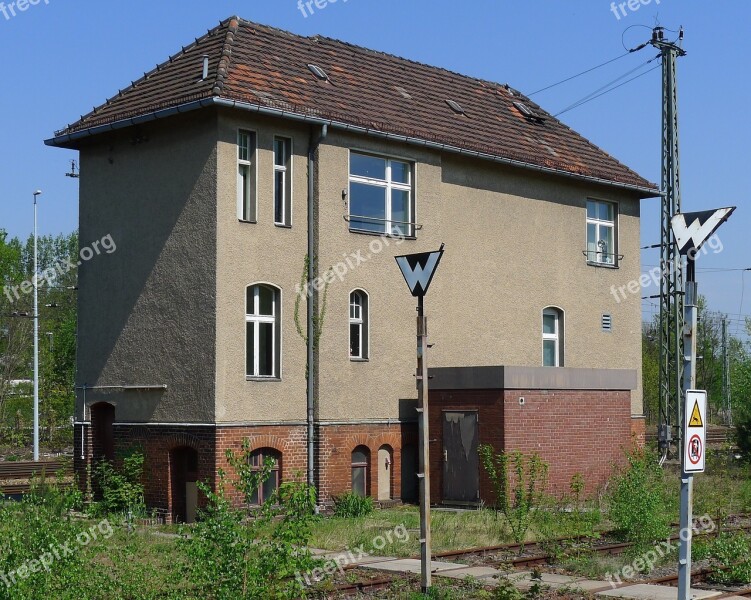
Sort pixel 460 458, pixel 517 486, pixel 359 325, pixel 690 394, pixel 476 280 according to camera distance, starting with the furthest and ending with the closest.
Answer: pixel 476 280 < pixel 359 325 < pixel 460 458 < pixel 517 486 < pixel 690 394

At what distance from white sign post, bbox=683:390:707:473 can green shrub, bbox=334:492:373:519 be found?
11.9 meters

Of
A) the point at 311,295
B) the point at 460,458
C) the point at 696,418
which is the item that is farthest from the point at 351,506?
the point at 696,418

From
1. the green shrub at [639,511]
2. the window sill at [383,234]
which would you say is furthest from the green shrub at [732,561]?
the window sill at [383,234]

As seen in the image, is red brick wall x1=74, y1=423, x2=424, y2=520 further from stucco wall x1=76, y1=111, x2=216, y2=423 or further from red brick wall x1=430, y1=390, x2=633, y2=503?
red brick wall x1=430, y1=390, x2=633, y2=503

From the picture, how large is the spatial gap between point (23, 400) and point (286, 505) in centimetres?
4550

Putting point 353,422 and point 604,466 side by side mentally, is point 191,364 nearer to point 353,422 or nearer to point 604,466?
point 353,422

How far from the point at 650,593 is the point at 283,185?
11.4 m

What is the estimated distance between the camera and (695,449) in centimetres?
912

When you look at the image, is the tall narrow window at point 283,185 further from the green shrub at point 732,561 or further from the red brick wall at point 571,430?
the green shrub at point 732,561

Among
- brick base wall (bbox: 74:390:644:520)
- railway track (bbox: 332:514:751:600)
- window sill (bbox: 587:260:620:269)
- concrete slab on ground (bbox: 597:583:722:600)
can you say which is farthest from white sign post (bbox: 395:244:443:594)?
window sill (bbox: 587:260:620:269)

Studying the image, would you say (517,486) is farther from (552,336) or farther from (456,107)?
(456,107)

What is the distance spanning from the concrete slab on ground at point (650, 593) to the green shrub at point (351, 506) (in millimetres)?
8419

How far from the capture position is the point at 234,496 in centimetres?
1980

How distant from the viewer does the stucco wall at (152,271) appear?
19891mm
